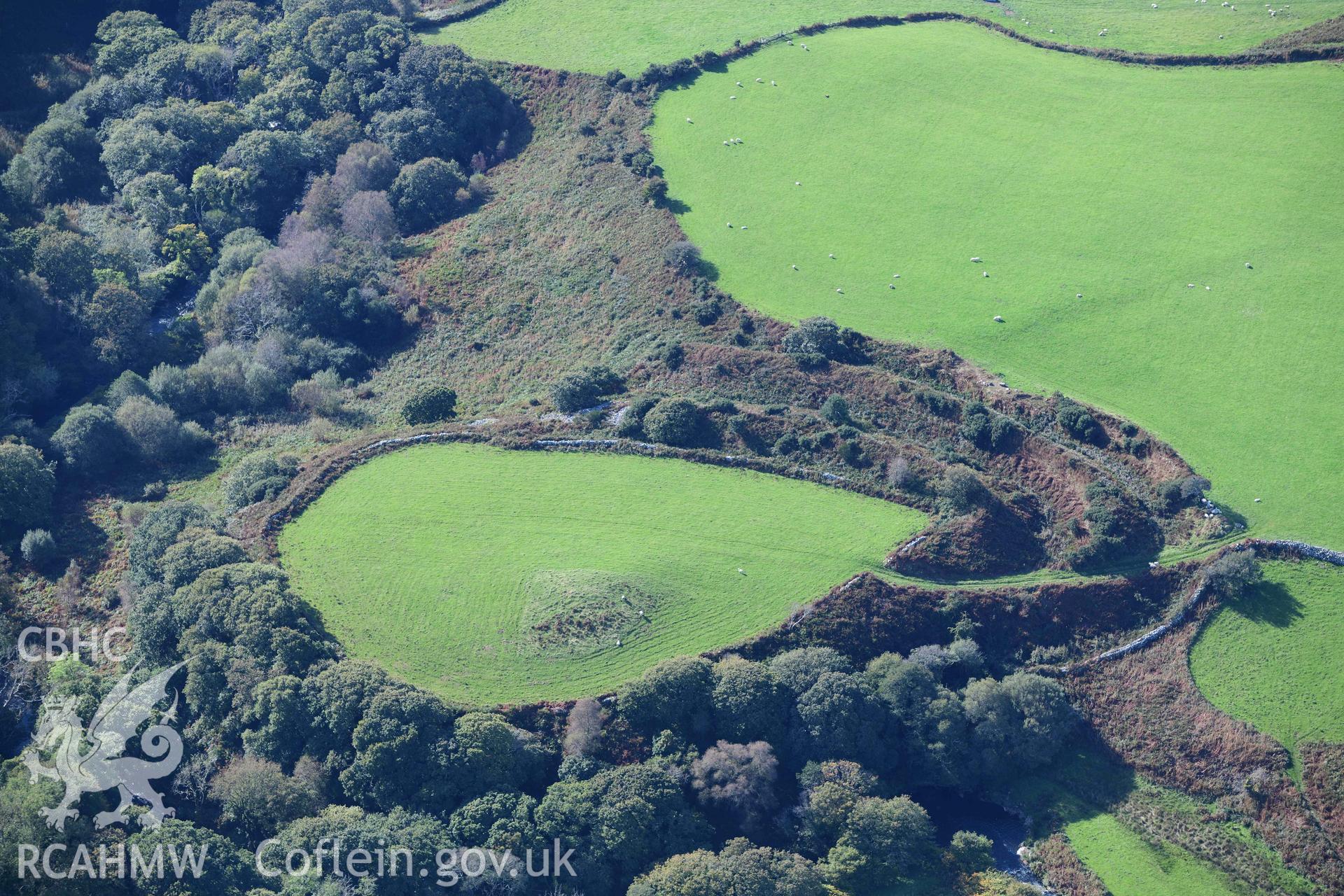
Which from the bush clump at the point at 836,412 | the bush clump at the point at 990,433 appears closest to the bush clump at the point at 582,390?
the bush clump at the point at 836,412

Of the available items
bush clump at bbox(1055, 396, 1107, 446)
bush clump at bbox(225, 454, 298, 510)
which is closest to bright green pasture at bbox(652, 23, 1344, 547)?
bush clump at bbox(1055, 396, 1107, 446)

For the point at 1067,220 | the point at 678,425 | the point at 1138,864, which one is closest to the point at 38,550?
the point at 678,425

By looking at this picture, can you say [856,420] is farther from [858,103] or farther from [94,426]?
[94,426]

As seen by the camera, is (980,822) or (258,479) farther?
(258,479)

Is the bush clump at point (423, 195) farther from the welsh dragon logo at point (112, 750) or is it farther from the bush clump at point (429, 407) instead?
the welsh dragon logo at point (112, 750)

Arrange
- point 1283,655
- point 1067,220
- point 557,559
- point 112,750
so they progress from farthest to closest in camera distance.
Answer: point 1067,220
point 557,559
point 1283,655
point 112,750

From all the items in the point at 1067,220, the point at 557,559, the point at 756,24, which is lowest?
the point at 557,559

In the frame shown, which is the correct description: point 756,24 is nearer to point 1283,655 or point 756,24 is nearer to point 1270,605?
point 1270,605
